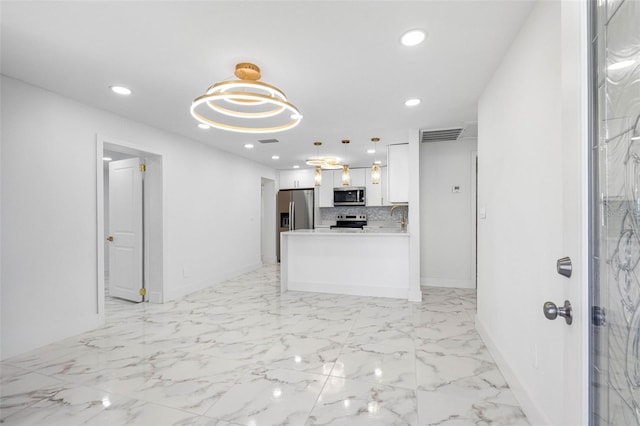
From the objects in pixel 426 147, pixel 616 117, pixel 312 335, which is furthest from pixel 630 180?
pixel 426 147

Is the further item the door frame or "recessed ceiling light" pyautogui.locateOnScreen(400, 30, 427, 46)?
the door frame

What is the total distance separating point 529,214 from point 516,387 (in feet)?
3.69

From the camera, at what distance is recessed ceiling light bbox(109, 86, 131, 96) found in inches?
105

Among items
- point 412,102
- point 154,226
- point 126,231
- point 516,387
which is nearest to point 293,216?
point 154,226

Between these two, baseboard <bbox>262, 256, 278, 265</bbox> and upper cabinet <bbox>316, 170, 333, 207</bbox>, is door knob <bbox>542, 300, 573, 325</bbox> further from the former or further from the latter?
baseboard <bbox>262, 256, 278, 265</bbox>

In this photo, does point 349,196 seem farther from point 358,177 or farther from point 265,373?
point 265,373

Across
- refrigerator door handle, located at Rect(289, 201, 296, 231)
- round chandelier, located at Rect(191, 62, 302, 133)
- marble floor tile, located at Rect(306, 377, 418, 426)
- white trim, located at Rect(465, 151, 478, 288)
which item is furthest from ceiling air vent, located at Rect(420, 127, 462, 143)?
refrigerator door handle, located at Rect(289, 201, 296, 231)

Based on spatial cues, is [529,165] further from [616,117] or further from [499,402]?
[499,402]

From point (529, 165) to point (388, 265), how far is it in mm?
2748

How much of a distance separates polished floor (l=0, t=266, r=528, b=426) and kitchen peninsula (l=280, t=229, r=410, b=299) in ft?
2.47

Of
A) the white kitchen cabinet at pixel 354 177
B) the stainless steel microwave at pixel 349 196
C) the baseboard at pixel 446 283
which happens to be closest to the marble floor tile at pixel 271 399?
the baseboard at pixel 446 283

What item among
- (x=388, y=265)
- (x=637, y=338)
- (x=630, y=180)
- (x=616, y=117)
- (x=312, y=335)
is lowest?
(x=312, y=335)

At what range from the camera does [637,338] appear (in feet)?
2.25

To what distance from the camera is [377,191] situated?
6758 millimetres
